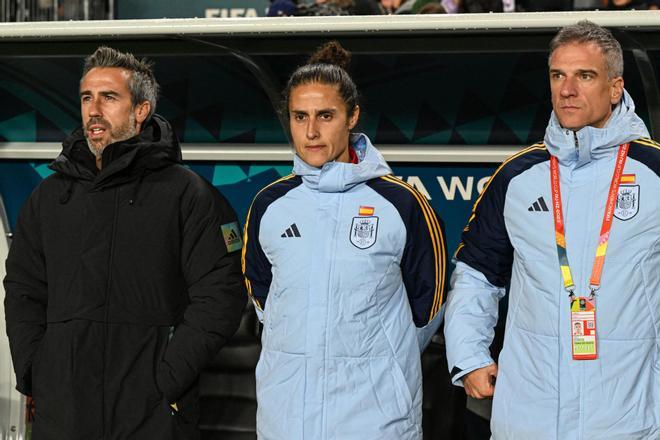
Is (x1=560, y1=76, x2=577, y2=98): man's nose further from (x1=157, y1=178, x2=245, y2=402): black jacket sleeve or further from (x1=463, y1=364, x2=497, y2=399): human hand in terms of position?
(x1=157, y1=178, x2=245, y2=402): black jacket sleeve

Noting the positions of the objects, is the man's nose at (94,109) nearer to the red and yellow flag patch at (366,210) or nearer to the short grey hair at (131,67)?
the short grey hair at (131,67)

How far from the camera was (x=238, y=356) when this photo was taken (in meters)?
4.49

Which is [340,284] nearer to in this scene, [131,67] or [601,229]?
[601,229]

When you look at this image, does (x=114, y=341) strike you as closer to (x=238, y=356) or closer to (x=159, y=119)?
(x=159, y=119)

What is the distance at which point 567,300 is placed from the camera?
9.46ft

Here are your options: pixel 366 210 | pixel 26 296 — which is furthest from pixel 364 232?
pixel 26 296

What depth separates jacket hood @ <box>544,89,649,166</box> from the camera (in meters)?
2.93

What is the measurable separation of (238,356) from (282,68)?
1.19 m

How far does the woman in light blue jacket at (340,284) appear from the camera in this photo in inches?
120

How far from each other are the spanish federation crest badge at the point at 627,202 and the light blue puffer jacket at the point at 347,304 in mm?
555

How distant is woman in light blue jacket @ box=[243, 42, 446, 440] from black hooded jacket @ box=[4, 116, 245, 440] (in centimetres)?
24

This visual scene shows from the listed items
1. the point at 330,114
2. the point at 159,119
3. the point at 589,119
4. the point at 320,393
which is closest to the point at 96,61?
the point at 159,119

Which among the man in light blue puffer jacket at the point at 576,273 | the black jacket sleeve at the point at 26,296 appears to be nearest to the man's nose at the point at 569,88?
the man in light blue puffer jacket at the point at 576,273

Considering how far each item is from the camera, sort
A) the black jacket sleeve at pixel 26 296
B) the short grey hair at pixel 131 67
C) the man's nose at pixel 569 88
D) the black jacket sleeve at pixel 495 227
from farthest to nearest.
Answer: the short grey hair at pixel 131 67 → the black jacket sleeve at pixel 26 296 → the black jacket sleeve at pixel 495 227 → the man's nose at pixel 569 88
